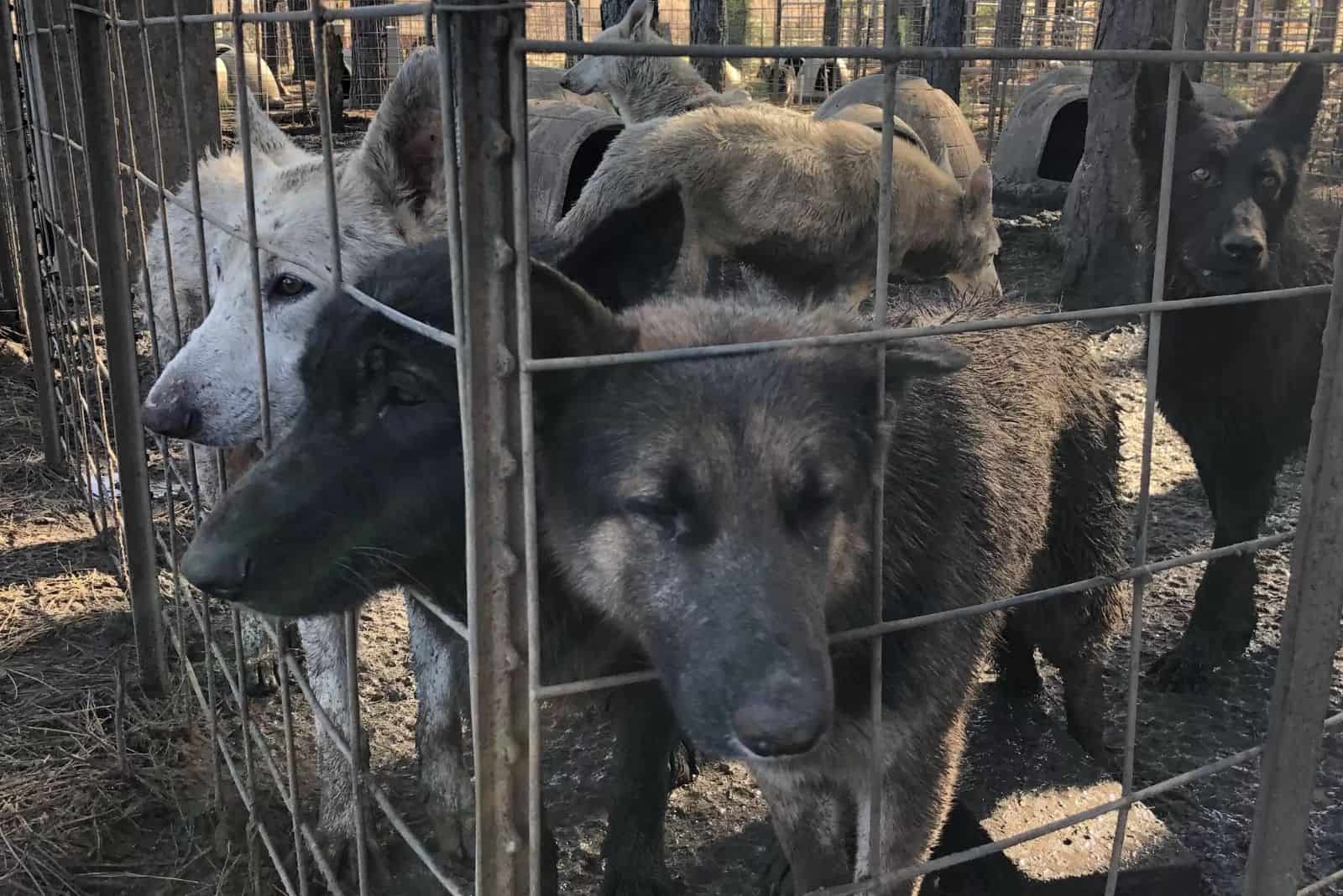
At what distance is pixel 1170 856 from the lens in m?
2.86

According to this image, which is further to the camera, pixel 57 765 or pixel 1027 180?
pixel 1027 180

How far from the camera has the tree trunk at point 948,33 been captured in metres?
13.0

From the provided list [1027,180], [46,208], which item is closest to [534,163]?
[46,208]

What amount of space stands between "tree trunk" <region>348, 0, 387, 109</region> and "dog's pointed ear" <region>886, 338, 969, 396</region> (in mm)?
11428

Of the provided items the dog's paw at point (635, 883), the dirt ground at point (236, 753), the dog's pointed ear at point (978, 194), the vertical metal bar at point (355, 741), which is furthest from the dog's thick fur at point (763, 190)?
the vertical metal bar at point (355, 741)

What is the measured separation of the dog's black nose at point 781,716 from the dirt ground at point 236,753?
944 millimetres

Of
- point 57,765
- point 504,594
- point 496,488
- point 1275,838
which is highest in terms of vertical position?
point 496,488

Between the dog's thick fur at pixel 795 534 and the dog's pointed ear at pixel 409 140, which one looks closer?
the dog's thick fur at pixel 795 534

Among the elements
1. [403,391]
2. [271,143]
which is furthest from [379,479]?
[271,143]

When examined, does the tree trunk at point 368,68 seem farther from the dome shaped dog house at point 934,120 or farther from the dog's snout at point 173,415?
the dog's snout at point 173,415

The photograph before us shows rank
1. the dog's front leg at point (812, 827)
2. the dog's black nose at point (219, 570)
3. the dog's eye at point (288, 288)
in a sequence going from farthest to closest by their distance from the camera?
the dog's eye at point (288, 288)
the dog's front leg at point (812, 827)
the dog's black nose at point (219, 570)

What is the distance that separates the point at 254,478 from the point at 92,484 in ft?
12.4

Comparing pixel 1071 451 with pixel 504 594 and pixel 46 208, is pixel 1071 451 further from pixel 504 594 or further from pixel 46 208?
pixel 46 208

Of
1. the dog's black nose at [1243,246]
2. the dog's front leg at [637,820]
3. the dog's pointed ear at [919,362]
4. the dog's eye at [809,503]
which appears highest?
the dog's pointed ear at [919,362]
